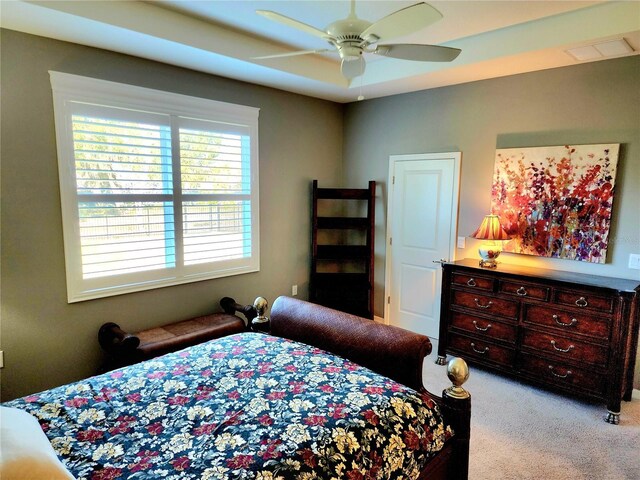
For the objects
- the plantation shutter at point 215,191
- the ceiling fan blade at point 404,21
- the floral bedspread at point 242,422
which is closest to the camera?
the floral bedspread at point 242,422

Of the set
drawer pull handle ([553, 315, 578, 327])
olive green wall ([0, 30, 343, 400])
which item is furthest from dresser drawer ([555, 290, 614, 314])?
olive green wall ([0, 30, 343, 400])

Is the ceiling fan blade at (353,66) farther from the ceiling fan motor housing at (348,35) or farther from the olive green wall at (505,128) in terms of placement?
the olive green wall at (505,128)

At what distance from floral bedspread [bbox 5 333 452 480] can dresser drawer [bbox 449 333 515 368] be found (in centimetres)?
179

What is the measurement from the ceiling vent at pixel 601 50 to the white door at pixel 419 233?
1280 millimetres

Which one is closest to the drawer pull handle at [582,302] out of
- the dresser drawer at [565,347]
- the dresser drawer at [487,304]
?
the dresser drawer at [565,347]

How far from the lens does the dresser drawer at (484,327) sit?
3.26m

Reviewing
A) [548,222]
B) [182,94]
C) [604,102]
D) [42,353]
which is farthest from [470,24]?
[42,353]

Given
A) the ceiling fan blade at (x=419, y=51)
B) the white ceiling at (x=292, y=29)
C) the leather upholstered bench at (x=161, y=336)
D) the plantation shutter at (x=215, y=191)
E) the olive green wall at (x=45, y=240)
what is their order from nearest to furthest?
the ceiling fan blade at (x=419, y=51)
the white ceiling at (x=292, y=29)
the olive green wall at (x=45, y=240)
the leather upholstered bench at (x=161, y=336)
the plantation shutter at (x=215, y=191)

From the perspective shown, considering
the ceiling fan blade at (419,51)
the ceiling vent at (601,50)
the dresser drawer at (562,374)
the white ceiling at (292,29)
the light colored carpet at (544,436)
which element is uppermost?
the white ceiling at (292,29)

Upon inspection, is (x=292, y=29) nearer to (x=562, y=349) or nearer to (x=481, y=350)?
(x=481, y=350)

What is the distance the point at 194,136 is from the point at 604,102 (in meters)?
3.52

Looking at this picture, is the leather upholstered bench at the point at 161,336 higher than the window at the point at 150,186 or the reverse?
the reverse

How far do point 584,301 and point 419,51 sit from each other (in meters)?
2.23

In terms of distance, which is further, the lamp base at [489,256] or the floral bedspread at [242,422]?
the lamp base at [489,256]
